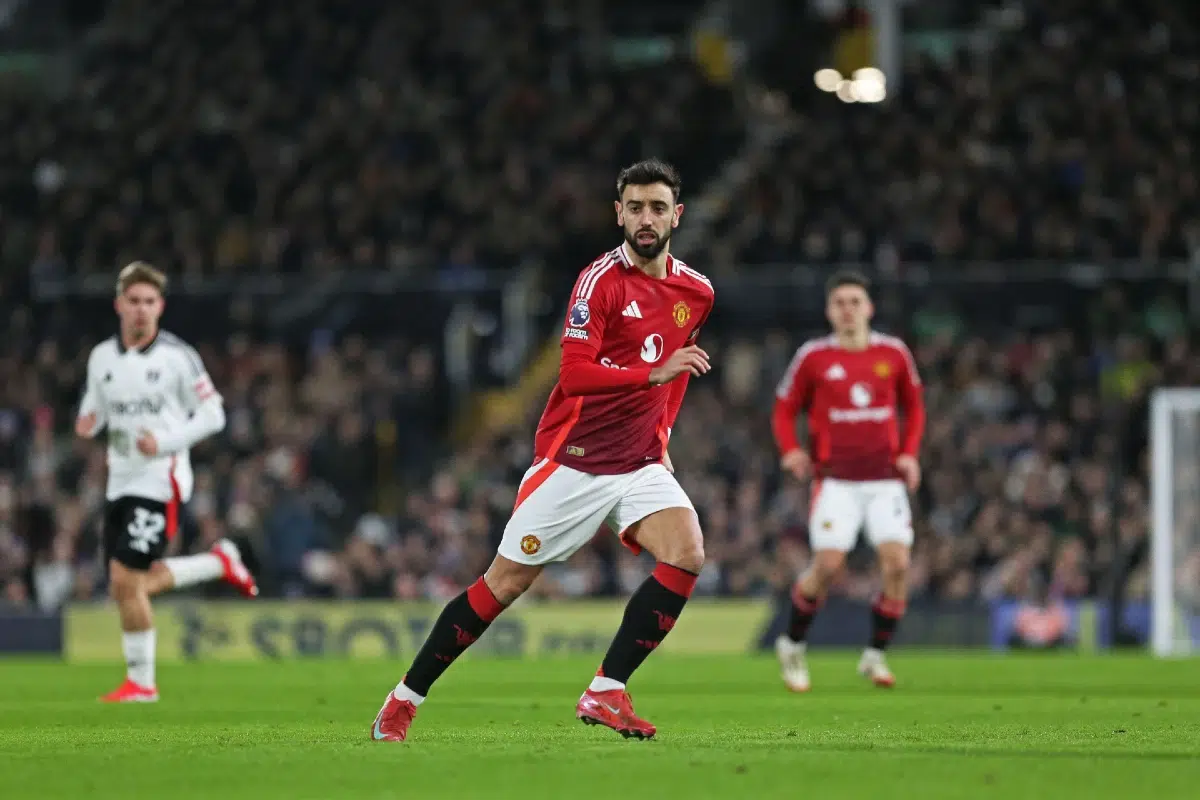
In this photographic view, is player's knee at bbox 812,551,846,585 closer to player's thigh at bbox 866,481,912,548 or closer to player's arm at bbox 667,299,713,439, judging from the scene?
player's thigh at bbox 866,481,912,548

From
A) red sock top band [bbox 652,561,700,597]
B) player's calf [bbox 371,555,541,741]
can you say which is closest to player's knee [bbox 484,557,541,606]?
player's calf [bbox 371,555,541,741]

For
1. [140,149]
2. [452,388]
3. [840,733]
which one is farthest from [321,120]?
[840,733]

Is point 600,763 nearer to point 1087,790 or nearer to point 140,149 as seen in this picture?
point 1087,790

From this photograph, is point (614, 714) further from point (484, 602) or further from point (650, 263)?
point (650, 263)

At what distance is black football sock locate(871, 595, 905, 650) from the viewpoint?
46.2 ft

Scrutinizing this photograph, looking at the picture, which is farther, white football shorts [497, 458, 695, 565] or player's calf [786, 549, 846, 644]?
player's calf [786, 549, 846, 644]

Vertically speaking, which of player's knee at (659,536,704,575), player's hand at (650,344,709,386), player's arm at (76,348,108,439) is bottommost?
player's knee at (659,536,704,575)

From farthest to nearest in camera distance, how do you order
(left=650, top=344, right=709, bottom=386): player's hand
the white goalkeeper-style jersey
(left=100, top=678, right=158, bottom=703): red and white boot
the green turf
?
the white goalkeeper-style jersey → (left=100, top=678, right=158, bottom=703): red and white boot → (left=650, top=344, right=709, bottom=386): player's hand → the green turf

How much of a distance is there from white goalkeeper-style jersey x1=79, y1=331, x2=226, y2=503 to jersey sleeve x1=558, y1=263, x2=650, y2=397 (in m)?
4.74

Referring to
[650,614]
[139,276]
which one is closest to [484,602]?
[650,614]

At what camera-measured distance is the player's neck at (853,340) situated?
46.8 feet

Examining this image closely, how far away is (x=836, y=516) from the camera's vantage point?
14.0m

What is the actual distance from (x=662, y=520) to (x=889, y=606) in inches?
230

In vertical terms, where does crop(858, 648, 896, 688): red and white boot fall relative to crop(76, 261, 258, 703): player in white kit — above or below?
below
